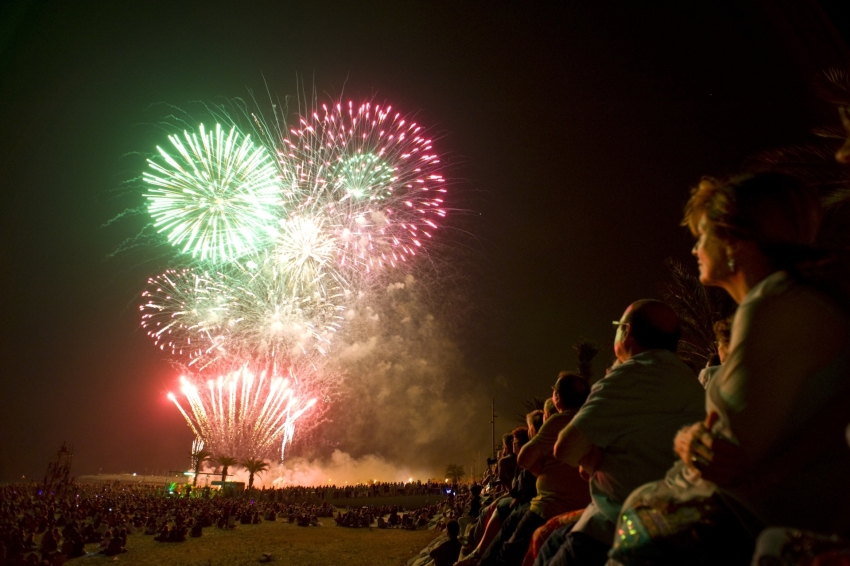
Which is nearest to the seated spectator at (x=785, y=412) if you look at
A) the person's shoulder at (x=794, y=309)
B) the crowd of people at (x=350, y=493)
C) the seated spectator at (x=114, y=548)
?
the person's shoulder at (x=794, y=309)

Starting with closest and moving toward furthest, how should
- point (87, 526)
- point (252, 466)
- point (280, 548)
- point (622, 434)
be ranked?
1. point (622, 434)
2. point (280, 548)
3. point (87, 526)
4. point (252, 466)

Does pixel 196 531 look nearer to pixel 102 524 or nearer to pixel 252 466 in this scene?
pixel 102 524

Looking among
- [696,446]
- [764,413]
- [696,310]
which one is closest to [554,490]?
[696,446]

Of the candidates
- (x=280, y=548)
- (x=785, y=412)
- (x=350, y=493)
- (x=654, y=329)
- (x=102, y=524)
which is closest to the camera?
(x=785, y=412)

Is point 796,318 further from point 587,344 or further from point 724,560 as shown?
point 587,344

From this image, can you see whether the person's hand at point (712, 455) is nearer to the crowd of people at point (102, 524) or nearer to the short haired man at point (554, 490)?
the short haired man at point (554, 490)

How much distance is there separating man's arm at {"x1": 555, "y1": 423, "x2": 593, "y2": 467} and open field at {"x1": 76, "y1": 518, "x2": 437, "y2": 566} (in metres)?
11.2

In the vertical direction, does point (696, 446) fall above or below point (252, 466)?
above

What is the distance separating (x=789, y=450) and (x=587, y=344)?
68.2 feet

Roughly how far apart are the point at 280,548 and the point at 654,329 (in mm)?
15411

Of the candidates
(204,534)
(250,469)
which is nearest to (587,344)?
(204,534)

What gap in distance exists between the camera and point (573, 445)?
6.81 ft

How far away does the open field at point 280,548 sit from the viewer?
41.6 feet

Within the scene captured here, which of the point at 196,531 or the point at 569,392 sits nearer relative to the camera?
the point at 569,392
